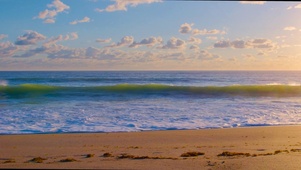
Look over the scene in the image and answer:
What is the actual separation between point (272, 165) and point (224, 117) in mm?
7165

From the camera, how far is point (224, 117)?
Result: 13.0 m

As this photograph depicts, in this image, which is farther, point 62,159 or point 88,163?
point 62,159

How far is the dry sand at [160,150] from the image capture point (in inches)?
237

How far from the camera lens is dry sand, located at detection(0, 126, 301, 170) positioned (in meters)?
6.01

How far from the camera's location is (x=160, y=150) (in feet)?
24.5

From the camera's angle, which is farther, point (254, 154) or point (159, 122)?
point (159, 122)

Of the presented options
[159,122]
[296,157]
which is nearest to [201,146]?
[296,157]

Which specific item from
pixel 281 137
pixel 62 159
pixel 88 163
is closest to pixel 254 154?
pixel 281 137

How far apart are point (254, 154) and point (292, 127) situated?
4.54 metres

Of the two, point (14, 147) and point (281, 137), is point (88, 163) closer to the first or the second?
point (14, 147)

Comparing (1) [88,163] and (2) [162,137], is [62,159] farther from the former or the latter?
(2) [162,137]

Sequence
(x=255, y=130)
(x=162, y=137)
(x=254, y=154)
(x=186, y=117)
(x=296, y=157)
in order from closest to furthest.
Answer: (x=296, y=157)
(x=254, y=154)
(x=162, y=137)
(x=255, y=130)
(x=186, y=117)

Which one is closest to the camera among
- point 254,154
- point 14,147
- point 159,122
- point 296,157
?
point 296,157

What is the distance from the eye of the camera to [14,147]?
7.69 m
